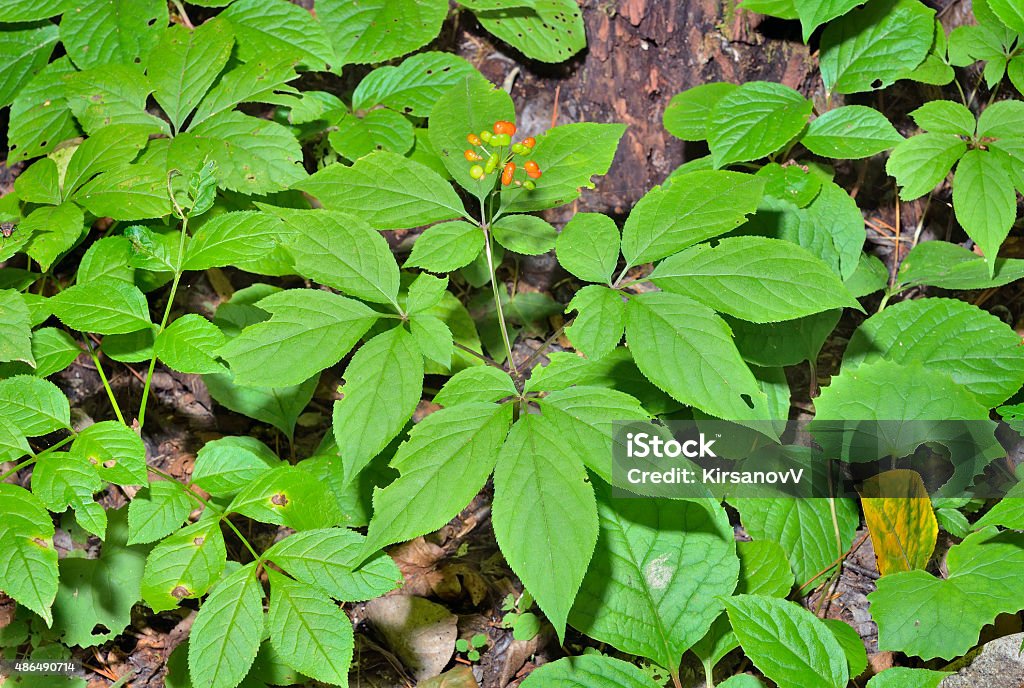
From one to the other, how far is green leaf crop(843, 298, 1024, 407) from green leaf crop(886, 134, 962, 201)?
0.32 metres

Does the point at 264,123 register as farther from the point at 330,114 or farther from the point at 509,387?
the point at 509,387

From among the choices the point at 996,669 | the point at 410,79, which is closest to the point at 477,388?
the point at 410,79

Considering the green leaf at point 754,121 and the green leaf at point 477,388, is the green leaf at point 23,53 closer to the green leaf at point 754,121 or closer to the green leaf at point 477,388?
the green leaf at point 477,388

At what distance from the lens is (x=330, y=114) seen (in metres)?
2.26

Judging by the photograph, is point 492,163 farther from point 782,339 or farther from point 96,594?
point 96,594

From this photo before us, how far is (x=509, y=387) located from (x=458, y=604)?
0.94m

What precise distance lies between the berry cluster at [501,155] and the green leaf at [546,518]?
60cm

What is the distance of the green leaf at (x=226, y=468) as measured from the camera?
1.81 metres

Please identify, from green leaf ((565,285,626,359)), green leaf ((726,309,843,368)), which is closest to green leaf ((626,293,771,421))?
green leaf ((565,285,626,359))

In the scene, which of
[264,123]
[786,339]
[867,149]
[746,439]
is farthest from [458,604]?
[867,149]

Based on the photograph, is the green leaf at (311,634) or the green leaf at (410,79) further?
the green leaf at (410,79)

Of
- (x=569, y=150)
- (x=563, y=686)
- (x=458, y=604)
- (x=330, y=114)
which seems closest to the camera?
(x=563, y=686)

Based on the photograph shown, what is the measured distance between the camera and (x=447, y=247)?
1641 millimetres

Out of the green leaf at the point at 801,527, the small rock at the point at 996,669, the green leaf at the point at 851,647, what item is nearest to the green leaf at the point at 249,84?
the green leaf at the point at 801,527
